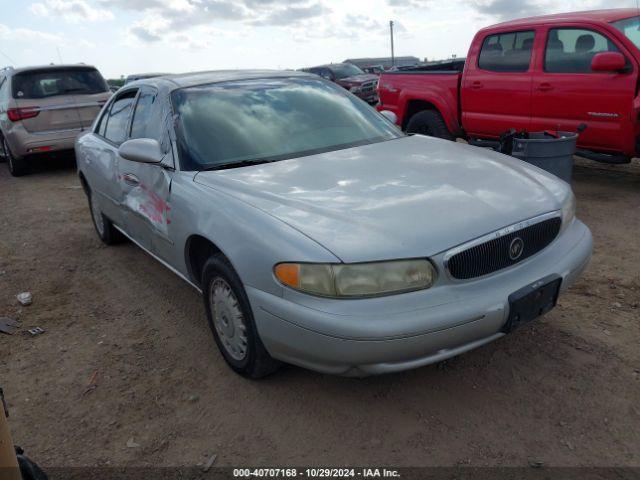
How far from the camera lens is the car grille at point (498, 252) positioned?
7.61 feet

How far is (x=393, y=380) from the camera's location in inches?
111

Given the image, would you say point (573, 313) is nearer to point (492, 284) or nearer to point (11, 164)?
point (492, 284)

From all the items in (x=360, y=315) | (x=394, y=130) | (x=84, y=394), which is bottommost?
(x=84, y=394)

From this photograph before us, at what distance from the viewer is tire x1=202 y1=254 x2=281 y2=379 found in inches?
104

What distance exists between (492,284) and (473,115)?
4925mm

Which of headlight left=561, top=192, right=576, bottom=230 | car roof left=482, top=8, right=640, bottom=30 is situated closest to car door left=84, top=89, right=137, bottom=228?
headlight left=561, top=192, right=576, bottom=230

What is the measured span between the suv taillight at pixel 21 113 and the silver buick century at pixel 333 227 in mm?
5823

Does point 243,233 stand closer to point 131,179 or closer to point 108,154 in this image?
point 131,179

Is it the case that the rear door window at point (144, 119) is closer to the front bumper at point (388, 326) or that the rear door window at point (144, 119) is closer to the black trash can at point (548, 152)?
the front bumper at point (388, 326)

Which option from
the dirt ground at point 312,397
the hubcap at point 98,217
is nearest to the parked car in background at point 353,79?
the hubcap at point 98,217

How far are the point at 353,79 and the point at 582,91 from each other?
500 inches

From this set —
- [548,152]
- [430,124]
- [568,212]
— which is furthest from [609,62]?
[568,212]

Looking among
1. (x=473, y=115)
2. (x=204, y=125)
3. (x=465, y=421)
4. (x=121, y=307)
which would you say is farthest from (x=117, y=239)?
(x=473, y=115)

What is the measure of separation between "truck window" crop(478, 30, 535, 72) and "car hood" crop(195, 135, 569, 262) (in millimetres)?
3544
